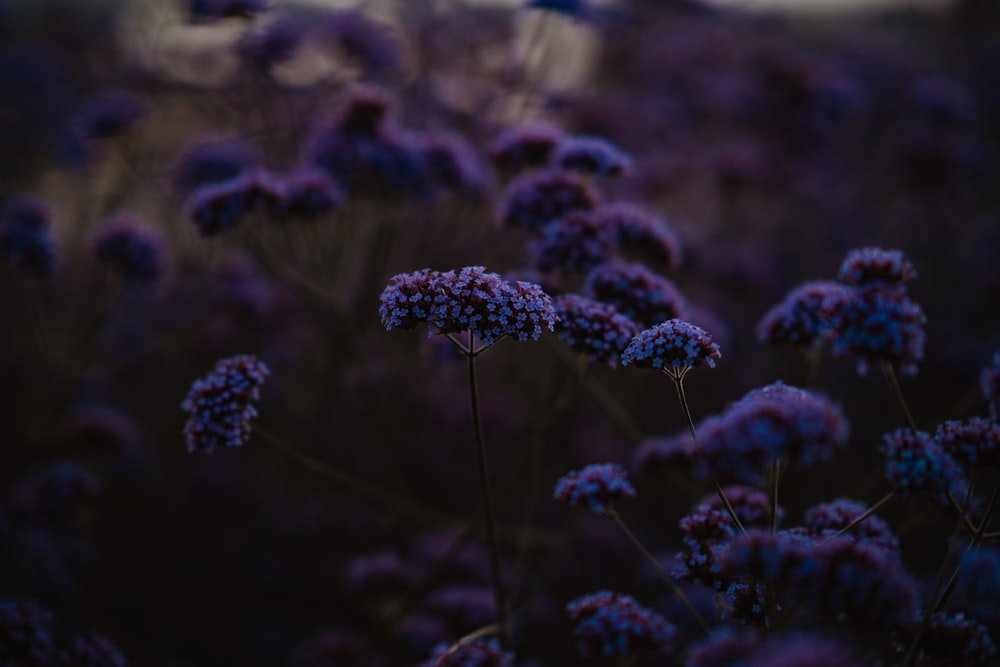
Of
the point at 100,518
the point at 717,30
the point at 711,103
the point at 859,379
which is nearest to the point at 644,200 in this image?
the point at 711,103

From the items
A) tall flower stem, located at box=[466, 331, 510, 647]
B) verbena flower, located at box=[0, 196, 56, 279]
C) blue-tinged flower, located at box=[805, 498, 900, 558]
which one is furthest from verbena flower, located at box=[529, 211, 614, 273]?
verbena flower, located at box=[0, 196, 56, 279]

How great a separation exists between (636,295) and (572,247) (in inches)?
11.8

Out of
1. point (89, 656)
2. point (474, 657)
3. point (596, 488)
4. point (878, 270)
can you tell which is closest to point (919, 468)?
point (878, 270)

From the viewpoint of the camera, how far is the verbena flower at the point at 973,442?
195cm

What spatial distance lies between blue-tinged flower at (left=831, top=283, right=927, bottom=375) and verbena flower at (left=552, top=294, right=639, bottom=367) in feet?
2.00

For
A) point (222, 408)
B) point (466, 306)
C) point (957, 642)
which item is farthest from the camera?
point (222, 408)

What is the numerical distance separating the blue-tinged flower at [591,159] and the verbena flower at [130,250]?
2003 mm

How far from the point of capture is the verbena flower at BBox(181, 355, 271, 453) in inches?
93.0

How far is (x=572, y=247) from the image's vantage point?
2.94m

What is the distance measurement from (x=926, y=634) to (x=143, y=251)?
351 centimetres

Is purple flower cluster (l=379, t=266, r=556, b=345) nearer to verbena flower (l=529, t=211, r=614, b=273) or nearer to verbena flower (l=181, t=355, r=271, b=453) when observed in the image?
verbena flower (l=181, t=355, r=271, b=453)

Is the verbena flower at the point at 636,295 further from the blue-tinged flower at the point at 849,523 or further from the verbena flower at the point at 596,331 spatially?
the blue-tinged flower at the point at 849,523

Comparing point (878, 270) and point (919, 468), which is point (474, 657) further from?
point (878, 270)

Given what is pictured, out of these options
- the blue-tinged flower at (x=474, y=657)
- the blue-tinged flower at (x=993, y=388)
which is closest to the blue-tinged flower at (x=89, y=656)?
the blue-tinged flower at (x=474, y=657)
